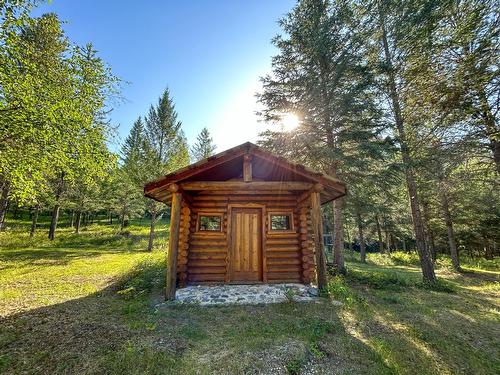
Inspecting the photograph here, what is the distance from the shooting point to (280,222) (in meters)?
9.55

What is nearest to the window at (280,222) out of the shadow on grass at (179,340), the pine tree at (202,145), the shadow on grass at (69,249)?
the shadow on grass at (179,340)

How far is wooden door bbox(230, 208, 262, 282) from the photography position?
8.64 meters

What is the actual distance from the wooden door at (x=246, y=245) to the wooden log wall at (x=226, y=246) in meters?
0.25

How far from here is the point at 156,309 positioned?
6.05 meters

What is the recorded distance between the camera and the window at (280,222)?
29.8 feet

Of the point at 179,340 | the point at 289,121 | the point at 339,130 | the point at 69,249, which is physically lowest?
the point at 179,340

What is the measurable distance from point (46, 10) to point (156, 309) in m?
19.1

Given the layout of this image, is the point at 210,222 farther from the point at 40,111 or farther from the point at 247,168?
the point at 40,111

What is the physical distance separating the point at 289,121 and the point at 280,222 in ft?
18.9

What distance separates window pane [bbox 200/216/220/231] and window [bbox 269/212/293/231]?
2029mm

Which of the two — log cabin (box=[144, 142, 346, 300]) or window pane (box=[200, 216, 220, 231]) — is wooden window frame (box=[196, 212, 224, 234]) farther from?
window pane (box=[200, 216, 220, 231])

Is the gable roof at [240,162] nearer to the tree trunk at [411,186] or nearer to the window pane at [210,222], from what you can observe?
the window pane at [210,222]

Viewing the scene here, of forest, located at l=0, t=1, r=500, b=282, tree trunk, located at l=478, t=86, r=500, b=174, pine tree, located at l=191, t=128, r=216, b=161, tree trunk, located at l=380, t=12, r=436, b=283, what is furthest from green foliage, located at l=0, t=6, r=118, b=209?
pine tree, located at l=191, t=128, r=216, b=161

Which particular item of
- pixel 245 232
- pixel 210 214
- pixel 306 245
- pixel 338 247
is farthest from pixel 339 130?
pixel 210 214
